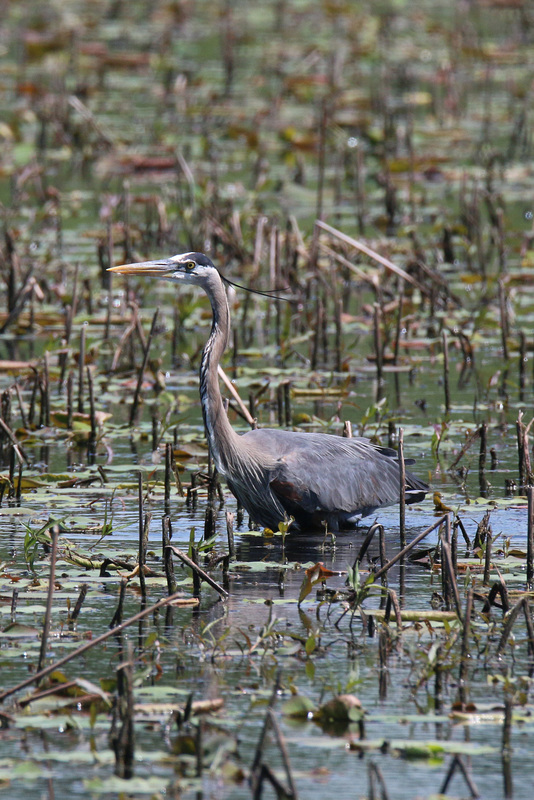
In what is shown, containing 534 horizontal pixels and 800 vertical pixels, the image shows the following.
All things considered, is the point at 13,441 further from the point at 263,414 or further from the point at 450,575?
the point at 450,575

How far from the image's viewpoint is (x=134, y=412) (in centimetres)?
864

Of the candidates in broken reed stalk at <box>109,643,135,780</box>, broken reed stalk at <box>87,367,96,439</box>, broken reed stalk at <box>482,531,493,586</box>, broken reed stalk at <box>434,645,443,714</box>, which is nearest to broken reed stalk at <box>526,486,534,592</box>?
broken reed stalk at <box>482,531,493,586</box>

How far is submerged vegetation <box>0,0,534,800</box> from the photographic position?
Answer: 434cm

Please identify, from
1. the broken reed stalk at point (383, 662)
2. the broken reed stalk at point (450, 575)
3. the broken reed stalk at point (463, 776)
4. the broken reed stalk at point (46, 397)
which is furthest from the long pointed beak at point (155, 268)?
the broken reed stalk at point (463, 776)

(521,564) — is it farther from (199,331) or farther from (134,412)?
(199,331)

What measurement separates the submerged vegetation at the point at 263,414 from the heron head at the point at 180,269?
2.34 ft

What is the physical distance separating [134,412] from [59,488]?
1.31 meters

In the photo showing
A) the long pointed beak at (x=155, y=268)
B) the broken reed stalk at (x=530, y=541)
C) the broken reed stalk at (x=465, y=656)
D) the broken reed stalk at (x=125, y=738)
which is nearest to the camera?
the broken reed stalk at (x=125, y=738)

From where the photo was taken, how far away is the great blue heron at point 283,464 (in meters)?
7.10

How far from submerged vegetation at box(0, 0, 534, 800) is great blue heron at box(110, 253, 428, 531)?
0.46 ft

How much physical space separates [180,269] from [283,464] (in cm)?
116

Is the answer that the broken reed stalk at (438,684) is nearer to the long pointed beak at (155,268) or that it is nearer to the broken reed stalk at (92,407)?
the long pointed beak at (155,268)

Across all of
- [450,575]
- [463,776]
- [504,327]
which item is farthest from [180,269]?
[463,776]

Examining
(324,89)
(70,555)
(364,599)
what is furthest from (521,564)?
(324,89)
